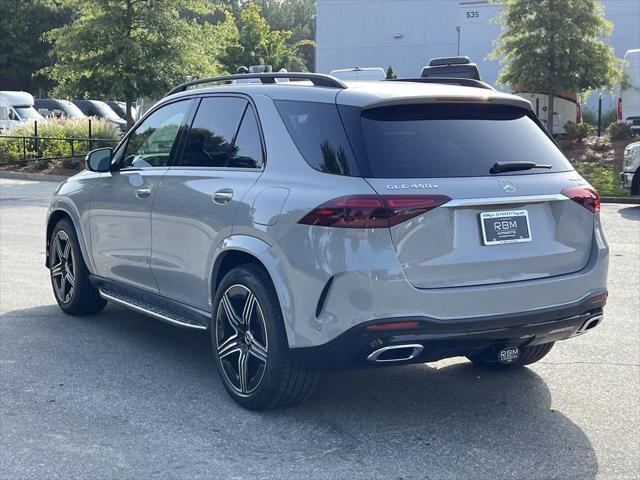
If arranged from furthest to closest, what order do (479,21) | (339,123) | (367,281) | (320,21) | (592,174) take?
(320,21)
(479,21)
(592,174)
(339,123)
(367,281)

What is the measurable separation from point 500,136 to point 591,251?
825mm

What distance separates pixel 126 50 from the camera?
23844mm

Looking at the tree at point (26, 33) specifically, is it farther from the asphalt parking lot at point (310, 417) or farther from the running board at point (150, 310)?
the asphalt parking lot at point (310, 417)

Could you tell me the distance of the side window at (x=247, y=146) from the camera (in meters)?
5.03

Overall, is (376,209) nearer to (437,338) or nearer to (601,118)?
(437,338)

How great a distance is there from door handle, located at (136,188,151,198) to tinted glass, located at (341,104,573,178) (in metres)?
1.86

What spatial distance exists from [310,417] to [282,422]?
7.0 inches

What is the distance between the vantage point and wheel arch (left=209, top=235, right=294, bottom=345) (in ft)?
14.7

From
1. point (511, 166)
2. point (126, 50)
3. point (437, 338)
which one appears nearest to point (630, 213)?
point (511, 166)

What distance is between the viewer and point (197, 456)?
4.29 metres

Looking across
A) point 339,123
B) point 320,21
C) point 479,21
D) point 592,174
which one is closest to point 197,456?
→ point 339,123

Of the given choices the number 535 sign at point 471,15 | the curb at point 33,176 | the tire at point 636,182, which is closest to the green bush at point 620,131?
the tire at point 636,182

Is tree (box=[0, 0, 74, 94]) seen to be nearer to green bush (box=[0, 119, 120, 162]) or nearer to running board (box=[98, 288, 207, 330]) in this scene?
green bush (box=[0, 119, 120, 162])

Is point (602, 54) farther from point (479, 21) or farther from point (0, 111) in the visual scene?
point (0, 111)
